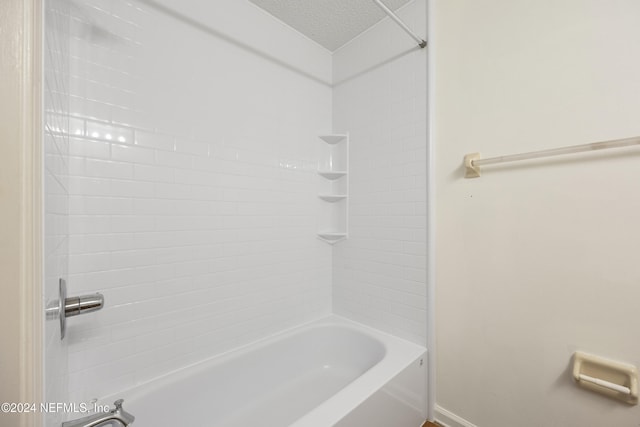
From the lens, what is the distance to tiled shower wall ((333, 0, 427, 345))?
4.89 feet

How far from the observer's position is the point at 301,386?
159 centimetres

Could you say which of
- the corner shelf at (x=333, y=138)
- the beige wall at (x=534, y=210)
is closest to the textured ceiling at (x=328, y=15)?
the beige wall at (x=534, y=210)

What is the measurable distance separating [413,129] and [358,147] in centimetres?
42

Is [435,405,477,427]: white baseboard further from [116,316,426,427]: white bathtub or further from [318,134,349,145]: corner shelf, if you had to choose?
[318,134,349,145]: corner shelf

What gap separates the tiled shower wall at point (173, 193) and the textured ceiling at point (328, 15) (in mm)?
299

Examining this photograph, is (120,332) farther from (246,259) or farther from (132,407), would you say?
(246,259)

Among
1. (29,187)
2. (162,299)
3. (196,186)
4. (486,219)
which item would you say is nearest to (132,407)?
(162,299)

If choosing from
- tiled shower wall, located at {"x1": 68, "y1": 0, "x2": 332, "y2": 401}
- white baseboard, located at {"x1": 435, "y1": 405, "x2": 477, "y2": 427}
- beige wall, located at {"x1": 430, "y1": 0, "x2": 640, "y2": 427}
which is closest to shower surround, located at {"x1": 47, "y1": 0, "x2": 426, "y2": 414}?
tiled shower wall, located at {"x1": 68, "y1": 0, "x2": 332, "y2": 401}

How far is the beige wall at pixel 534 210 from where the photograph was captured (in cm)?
92

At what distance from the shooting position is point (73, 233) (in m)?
0.97

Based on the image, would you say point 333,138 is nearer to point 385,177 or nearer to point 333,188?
point 333,188

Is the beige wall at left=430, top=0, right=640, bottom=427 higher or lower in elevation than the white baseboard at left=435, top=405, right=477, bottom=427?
higher

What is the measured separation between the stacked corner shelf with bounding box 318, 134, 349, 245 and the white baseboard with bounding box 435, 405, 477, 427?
46.7 inches

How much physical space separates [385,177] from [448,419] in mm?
1472
